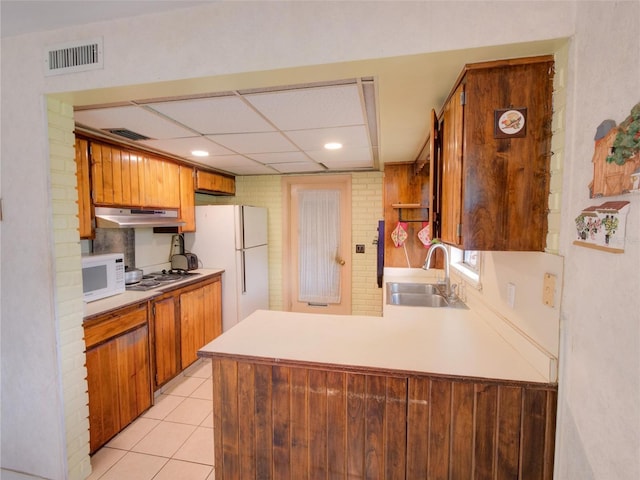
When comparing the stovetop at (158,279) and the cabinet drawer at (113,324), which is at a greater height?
the stovetop at (158,279)

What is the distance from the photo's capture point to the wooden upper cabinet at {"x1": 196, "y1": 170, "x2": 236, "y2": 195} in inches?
140

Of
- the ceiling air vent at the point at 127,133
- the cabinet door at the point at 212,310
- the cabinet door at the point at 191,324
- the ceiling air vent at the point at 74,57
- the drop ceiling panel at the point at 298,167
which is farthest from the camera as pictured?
the drop ceiling panel at the point at 298,167

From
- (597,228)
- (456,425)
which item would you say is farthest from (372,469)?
(597,228)

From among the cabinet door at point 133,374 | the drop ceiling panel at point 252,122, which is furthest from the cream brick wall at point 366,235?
the cabinet door at point 133,374

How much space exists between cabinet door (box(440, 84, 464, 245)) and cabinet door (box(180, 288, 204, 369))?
7.96 feet

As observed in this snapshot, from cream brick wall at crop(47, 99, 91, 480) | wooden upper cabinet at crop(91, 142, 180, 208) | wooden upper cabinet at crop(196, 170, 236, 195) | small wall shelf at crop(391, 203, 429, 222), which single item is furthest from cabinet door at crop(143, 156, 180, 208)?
small wall shelf at crop(391, 203, 429, 222)

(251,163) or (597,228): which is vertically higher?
(251,163)

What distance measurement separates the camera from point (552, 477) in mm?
1144

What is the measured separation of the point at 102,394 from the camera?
199 centimetres

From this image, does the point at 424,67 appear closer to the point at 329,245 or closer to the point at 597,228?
the point at 597,228

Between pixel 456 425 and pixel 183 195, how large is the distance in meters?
3.20

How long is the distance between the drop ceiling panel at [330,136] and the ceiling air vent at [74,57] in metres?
1.23

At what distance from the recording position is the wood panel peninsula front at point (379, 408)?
1170 millimetres

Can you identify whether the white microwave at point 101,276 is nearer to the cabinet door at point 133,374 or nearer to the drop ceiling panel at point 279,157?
the cabinet door at point 133,374
